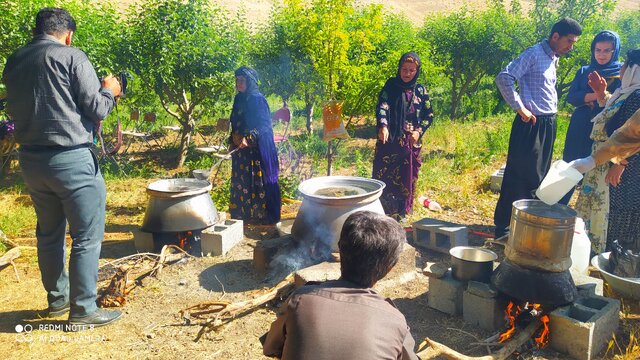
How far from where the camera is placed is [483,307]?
3816 millimetres

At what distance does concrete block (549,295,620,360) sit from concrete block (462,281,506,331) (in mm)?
384

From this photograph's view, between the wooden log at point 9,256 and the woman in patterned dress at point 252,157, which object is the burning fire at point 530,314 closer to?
the woman in patterned dress at point 252,157

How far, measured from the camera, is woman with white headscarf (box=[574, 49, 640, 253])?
448 centimetres

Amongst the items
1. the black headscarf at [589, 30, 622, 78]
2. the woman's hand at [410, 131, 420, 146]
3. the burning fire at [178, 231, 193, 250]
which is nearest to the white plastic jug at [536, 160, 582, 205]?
the woman's hand at [410, 131, 420, 146]

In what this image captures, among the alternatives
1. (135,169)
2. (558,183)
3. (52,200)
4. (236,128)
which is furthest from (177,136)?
(558,183)

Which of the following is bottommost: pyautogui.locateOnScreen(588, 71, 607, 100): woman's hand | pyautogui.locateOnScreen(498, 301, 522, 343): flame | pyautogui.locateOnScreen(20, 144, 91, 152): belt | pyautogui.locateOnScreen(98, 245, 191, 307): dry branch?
pyautogui.locateOnScreen(98, 245, 191, 307): dry branch

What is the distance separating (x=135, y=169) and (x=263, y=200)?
403 centimetres

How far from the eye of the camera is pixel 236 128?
6.27 metres

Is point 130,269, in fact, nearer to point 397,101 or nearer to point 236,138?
point 236,138

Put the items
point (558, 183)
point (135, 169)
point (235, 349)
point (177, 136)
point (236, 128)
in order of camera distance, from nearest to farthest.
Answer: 1. point (558, 183)
2. point (235, 349)
3. point (236, 128)
4. point (135, 169)
5. point (177, 136)

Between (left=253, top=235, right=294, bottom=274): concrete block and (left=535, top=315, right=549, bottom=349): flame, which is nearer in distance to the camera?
(left=535, top=315, right=549, bottom=349): flame

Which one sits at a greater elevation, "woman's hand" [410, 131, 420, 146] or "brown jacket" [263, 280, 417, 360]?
"woman's hand" [410, 131, 420, 146]

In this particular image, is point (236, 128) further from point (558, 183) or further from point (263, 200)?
point (558, 183)

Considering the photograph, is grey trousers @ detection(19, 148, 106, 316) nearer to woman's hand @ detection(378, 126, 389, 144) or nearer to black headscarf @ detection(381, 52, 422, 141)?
woman's hand @ detection(378, 126, 389, 144)
